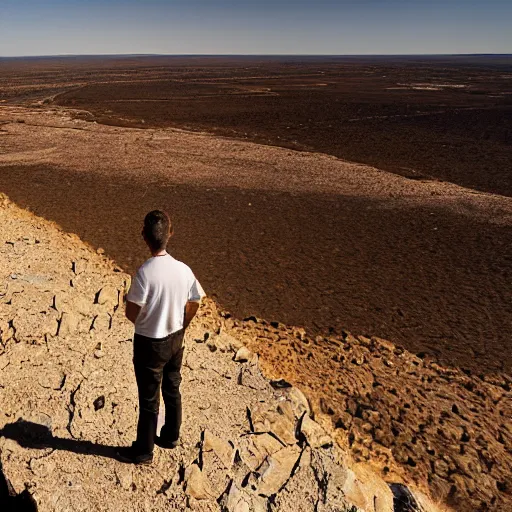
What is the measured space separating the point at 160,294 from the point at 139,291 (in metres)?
0.14

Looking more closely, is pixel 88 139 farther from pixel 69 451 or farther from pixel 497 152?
pixel 69 451

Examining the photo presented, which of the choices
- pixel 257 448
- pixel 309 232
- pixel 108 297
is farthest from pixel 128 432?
pixel 309 232

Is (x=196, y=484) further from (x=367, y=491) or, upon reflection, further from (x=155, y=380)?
(x=367, y=491)

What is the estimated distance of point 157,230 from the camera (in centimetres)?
329

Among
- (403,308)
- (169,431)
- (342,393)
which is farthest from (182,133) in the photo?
(169,431)

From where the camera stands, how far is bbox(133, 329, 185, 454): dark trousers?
347 cm

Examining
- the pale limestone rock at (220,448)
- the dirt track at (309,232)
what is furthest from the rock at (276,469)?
the dirt track at (309,232)

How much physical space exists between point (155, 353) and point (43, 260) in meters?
4.49

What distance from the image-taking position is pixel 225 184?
17.2 metres

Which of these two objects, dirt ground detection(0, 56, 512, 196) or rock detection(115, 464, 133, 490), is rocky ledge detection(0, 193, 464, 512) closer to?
rock detection(115, 464, 133, 490)

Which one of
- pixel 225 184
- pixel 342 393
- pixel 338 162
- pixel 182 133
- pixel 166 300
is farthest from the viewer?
pixel 182 133

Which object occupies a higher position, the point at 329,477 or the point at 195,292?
the point at 195,292

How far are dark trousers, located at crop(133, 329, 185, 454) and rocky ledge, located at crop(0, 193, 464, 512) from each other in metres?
0.31

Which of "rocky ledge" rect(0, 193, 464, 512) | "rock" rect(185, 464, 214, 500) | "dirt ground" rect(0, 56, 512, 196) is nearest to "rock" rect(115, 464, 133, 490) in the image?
"rocky ledge" rect(0, 193, 464, 512)
